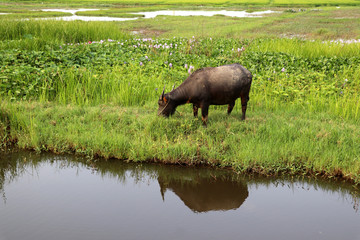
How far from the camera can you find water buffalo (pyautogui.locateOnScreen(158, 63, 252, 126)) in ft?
18.7

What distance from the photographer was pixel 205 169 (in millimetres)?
5387

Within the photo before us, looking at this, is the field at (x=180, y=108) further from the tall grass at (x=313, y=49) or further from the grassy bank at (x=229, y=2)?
the grassy bank at (x=229, y=2)

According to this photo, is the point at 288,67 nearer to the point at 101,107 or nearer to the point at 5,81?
the point at 101,107

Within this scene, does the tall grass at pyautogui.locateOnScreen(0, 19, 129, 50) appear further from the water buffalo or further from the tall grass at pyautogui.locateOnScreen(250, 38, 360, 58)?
the water buffalo

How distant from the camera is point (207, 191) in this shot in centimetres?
484

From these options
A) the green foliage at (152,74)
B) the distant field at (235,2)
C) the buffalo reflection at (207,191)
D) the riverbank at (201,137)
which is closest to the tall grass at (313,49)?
the green foliage at (152,74)

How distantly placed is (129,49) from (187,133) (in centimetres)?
507

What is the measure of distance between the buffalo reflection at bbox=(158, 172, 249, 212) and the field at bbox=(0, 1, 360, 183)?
0.37m

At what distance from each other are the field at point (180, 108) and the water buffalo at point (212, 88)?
1.28ft

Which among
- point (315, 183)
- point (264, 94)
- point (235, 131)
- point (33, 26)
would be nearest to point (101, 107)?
point (235, 131)

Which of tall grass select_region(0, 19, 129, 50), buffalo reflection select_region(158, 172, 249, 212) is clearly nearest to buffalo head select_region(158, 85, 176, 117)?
buffalo reflection select_region(158, 172, 249, 212)

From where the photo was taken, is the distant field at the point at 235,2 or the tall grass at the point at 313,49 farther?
the distant field at the point at 235,2

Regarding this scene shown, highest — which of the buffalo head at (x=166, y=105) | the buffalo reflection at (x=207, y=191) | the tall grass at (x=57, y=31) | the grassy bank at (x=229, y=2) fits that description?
the grassy bank at (x=229, y=2)

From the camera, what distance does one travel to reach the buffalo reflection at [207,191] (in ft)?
14.8
